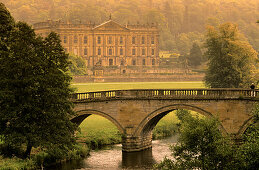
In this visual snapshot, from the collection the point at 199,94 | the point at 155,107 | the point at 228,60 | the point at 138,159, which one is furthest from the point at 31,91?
the point at 228,60

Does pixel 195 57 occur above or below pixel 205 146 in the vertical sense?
above

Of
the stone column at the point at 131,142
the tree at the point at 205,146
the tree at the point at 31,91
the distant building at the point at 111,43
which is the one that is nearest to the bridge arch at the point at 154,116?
the stone column at the point at 131,142

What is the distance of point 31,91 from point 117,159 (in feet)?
29.4

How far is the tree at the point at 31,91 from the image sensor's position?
2834 cm

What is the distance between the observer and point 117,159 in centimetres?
3431

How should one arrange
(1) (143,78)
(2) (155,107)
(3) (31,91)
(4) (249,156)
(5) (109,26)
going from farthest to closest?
(5) (109,26), (1) (143,78), (2) (155,107), (3) (31,91), (4) (249,156)

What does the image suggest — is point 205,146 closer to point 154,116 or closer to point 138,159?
point 138,159

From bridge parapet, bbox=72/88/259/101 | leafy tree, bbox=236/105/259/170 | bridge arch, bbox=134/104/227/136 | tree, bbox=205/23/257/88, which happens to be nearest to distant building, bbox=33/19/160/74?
tree, bbox=205/23/257/88

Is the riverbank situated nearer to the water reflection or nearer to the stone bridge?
the water reflection

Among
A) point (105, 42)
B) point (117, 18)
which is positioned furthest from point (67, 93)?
point (117, 18)

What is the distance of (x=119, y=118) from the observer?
1437 inches

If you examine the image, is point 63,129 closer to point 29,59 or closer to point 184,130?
point 29,59

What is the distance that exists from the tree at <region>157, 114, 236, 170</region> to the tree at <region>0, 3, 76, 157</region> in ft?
26.1

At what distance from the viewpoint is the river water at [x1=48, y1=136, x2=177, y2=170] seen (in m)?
32.3
